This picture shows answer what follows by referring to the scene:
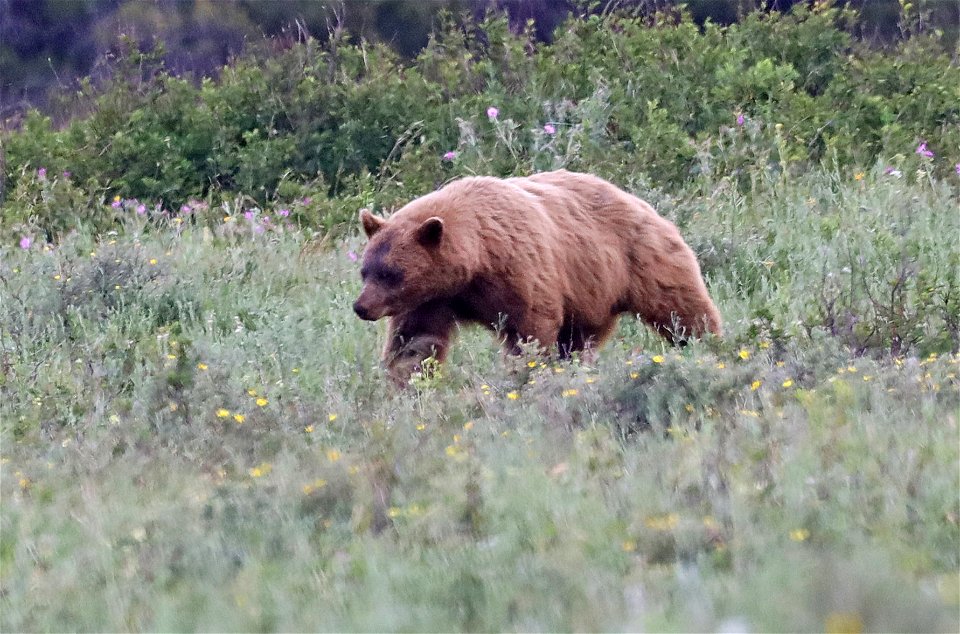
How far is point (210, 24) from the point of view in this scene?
18375mm

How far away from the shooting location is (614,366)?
5.96 metres

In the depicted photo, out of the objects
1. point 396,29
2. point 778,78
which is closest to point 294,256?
point 778,78

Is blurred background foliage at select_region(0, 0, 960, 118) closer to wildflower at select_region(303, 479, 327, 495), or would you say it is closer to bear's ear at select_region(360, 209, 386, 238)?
bear's ear at select_region(360, 209, 386, 238)

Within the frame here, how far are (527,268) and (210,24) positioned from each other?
12.8 metres

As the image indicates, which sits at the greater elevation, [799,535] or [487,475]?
[799,535]

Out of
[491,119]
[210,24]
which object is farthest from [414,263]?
[210,24]

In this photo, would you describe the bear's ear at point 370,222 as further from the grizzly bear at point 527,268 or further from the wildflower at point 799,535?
the wildflower at point 799,535

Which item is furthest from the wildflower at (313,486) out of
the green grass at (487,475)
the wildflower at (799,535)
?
the wildflower at (799,535)

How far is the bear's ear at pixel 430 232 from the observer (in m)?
6.93

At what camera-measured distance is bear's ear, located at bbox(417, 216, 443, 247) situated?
22.7 ft

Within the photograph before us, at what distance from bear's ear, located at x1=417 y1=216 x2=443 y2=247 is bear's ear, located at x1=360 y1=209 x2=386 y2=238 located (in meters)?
0.44

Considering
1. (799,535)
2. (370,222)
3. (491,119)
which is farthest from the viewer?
(491,119)

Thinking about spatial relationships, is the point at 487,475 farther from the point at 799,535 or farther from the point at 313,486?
the point at 799,535

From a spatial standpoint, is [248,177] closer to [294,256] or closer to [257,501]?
[294,256]
